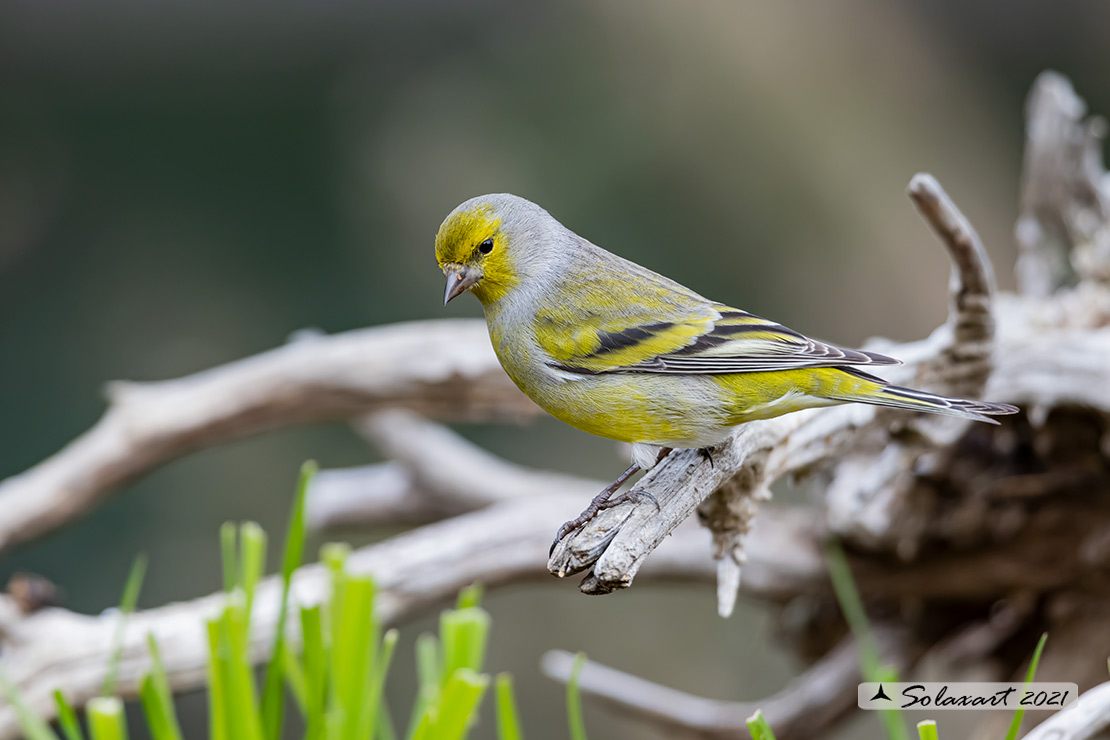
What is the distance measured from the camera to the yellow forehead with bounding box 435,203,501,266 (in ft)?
5.34

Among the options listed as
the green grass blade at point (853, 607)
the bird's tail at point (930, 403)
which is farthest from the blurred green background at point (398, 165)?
the bird's tail at point (930, 403)

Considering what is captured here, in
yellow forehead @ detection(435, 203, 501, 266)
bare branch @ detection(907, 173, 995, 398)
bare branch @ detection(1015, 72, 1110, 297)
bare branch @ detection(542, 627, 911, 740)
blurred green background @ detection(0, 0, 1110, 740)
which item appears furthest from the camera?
blurred green background @ detection(0, 0, 1110, 740)

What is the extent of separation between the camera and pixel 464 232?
1635mm

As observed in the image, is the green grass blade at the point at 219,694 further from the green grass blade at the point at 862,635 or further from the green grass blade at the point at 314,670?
the green grass blade at the point at 862,635

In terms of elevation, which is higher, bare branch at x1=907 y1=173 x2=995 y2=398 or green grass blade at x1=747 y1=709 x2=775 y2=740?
bare branch at x1=907 y1=173 x2=995 y2=398

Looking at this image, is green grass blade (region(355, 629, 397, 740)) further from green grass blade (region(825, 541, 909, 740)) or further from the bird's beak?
green grass blade (region(825, 541, 909, 740))

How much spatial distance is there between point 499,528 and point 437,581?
0.24 metres

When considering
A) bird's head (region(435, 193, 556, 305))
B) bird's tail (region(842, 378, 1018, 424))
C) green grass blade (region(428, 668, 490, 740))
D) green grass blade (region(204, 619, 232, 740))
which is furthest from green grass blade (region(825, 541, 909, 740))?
green grass blade (region(204, 619, 232, 740))

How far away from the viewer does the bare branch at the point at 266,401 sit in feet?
9.58

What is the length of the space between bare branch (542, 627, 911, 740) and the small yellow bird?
1295 millimetres

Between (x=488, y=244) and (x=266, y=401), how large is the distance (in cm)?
164

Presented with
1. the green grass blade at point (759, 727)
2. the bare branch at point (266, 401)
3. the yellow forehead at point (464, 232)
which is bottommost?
the green grass blade at point (759, 727)

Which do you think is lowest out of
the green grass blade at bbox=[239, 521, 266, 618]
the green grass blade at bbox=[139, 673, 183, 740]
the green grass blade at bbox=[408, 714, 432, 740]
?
the green grass blade at bbox=[408, 714, 432, 740]

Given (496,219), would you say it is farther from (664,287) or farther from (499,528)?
(499,528)
